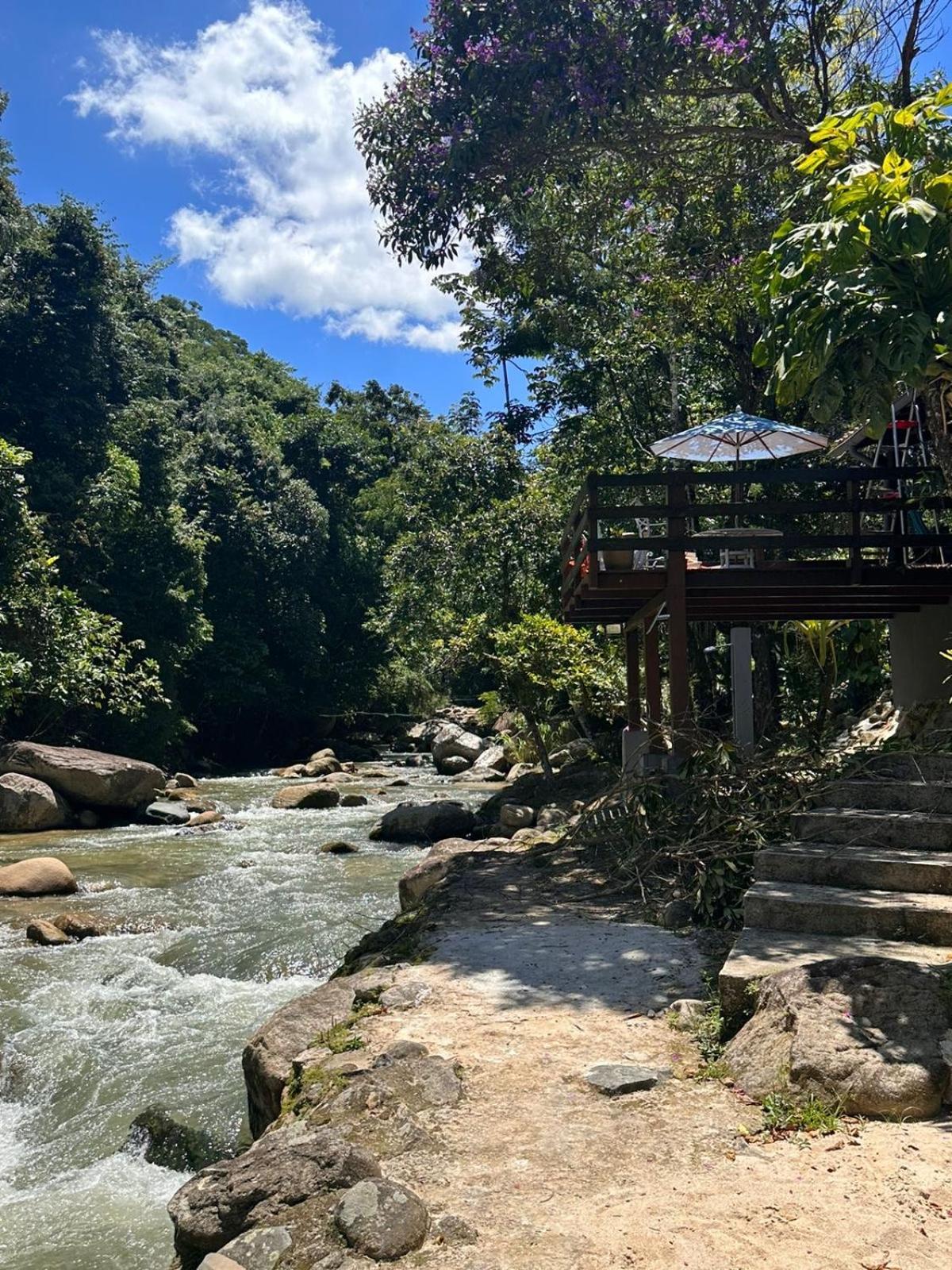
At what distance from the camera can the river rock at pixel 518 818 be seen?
46.6 ft

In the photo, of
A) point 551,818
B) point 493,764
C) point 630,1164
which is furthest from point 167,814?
point 630,1164

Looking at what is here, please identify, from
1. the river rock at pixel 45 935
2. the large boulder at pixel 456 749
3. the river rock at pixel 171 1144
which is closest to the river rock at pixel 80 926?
the river rock at pixel 45 935

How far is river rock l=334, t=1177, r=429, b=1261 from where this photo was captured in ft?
9.43

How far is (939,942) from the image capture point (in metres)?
5.02

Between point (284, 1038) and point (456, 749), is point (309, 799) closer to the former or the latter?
point (456, 749)

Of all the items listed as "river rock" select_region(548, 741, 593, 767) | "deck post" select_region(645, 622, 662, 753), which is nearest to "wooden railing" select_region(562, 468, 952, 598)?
"deck post" select_region(645, 622, 662, 753)

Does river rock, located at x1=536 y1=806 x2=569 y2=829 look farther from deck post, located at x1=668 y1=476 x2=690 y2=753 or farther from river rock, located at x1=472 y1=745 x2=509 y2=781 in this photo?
river rock, located at x1=472 y1=745 x2=509 y2=781

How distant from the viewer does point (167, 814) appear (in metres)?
17.7

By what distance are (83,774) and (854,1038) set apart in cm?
1554

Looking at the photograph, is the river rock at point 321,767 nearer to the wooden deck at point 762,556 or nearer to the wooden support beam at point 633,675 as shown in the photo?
the wooden support beam at point 633,675

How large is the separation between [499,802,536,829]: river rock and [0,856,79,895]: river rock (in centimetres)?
566

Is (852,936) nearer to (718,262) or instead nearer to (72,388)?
Answer: (718,262)

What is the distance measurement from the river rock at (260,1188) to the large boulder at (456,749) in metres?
23.4

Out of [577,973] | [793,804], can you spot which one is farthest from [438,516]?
[577,973]
